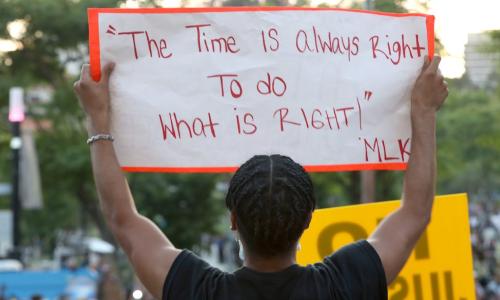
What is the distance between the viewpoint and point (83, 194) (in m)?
24.0

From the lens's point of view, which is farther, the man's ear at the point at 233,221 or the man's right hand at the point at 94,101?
the man's right hand at the point at 94,101

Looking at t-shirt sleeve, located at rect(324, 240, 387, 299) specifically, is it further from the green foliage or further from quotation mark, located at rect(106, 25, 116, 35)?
the green foliage

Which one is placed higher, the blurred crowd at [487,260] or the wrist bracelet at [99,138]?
the wrist bracelet at [99,138]

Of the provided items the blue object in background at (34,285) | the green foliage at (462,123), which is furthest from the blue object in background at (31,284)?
the green foliage at (462,123)

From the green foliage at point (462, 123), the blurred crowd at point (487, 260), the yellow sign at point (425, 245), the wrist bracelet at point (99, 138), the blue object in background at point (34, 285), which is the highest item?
the green foliage at point (462, 123)

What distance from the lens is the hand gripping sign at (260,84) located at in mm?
3031

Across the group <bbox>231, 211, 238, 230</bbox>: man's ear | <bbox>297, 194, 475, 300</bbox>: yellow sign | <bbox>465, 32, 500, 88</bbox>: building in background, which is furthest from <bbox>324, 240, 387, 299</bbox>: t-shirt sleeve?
<bbox>465, 32, 500, 88</bbox>: building in background

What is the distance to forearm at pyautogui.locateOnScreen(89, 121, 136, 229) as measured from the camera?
2.60 meters

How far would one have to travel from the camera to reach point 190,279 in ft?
8.03

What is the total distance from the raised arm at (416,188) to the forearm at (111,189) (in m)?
0.59

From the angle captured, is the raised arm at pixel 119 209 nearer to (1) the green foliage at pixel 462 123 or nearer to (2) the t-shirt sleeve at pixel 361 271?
(2) the t-shirt sleeve at pixel 361 271

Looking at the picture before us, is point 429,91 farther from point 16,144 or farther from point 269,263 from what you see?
point 16,144

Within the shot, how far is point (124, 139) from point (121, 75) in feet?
0.59

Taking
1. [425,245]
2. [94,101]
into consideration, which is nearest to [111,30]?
[94,101]
